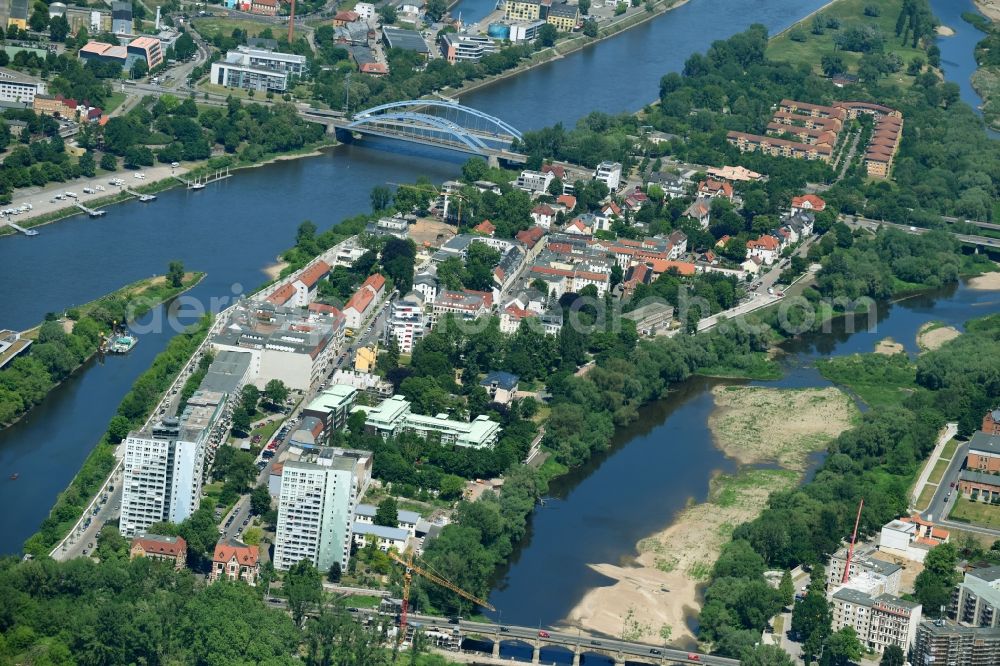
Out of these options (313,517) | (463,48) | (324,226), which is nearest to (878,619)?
(313,517)

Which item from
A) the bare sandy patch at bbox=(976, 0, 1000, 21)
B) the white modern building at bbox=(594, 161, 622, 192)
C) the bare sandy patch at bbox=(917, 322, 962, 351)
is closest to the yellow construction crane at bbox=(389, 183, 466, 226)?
the white modern building at bbox=(594, 161, 622, 192)

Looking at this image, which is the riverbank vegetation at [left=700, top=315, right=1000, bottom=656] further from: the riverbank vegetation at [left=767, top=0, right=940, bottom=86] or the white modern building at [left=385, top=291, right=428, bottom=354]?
the riverbank vegetation at [left=767, top=0, right=940, bottom=86]

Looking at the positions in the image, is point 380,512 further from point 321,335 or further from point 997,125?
point 997,125

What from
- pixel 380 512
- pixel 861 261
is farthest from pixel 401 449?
pixel 861 261

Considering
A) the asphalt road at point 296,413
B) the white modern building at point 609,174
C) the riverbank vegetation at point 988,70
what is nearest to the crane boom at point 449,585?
the asphalt road at point 296,413

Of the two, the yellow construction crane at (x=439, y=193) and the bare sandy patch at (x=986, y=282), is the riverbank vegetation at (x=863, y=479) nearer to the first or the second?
the bare sandy patch at (x=986, y=282)
